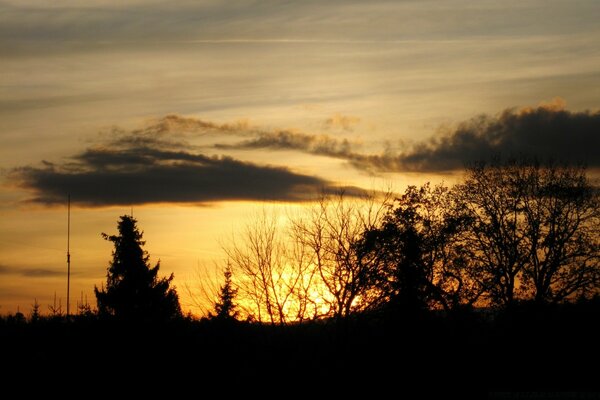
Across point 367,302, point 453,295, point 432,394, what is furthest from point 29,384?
point 453,295

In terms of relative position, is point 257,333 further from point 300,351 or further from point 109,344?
point 109,344

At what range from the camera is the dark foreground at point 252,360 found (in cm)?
2512

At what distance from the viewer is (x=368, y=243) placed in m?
52.7

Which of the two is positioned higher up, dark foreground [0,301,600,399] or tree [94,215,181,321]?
tree [94,215,181,321]

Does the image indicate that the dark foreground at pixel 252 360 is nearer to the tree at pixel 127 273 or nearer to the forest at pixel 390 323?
the forest at pixel 390 323

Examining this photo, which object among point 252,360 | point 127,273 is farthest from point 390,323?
point 127,273

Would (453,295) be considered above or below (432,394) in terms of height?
above

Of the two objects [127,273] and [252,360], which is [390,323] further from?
[127,273]

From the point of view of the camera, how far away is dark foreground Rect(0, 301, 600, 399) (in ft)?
82.4

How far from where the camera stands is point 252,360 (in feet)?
85.7

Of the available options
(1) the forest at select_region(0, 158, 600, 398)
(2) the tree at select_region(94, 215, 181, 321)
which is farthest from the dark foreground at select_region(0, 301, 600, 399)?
(2) the tree at select_region(94, 215, 181, 321)

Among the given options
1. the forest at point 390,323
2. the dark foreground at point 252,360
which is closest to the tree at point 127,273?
the forest at point 390,323

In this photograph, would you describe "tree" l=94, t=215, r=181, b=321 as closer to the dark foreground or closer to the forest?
the forest

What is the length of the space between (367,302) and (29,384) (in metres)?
29.1
